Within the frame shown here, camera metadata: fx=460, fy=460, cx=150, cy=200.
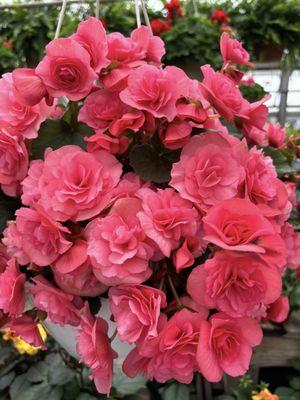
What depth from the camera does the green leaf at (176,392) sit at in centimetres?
153

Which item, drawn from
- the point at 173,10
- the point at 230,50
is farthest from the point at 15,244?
the point at 173,10

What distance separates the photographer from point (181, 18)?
215 centimetres

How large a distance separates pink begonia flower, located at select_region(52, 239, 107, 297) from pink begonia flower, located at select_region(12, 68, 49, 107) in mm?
166

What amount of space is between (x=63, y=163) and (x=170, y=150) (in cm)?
13

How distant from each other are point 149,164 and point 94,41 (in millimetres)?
152

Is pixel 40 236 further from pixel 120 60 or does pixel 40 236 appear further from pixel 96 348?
pixel 120 60

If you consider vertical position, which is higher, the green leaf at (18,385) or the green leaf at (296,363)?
the green leaf at (18,385)

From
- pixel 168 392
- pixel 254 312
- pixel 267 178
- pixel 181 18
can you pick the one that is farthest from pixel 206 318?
pixel 181 18

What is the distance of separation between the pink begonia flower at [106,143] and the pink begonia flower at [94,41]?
77mm

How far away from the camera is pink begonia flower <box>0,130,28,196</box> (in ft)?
1.79

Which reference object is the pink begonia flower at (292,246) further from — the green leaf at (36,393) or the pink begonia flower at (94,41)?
the green leaf at (36,393)

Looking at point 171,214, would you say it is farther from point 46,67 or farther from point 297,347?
point 297,347

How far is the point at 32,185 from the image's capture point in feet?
1.67

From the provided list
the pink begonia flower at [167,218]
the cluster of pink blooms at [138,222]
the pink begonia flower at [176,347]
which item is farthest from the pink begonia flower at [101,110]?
the pink begonia flower at [176,347]
